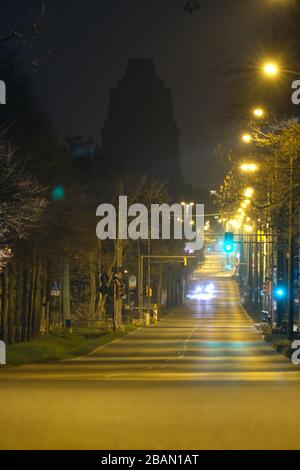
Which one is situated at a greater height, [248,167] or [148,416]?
[248,167]

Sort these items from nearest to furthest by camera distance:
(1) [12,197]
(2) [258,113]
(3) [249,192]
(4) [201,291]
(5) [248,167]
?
(1) [12,197]
(2) [258,113]
(5) [248,167]
(3) [249,192]
(4) [201,291]

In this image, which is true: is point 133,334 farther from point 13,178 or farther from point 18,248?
point 13,178

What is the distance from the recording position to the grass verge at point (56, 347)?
44000 mm

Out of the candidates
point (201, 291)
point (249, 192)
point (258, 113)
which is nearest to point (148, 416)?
point (258, 113)

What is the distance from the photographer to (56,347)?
5300 centimetres

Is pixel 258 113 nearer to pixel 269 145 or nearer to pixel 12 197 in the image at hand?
pixel 269 145

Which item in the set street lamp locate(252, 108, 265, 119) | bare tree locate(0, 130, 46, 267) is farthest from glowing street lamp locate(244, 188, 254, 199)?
bare tree locate(0, 130, 46, 267)

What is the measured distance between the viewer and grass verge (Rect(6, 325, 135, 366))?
4400cm

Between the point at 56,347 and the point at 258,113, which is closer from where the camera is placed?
the point at 258,113

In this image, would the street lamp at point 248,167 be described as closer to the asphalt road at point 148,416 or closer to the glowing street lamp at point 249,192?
the glowing street lamp at point 249,192

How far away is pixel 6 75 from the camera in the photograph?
127 feet
